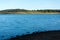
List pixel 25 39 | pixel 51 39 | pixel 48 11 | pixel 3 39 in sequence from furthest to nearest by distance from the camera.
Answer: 1. pixel 48 11
2. pixel 3 39
3. pixel 25 39
4. pixel 51 39

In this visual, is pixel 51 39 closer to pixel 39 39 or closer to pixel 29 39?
pixel 39 39

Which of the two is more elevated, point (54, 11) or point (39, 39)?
point (39, 39)

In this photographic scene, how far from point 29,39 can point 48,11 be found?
6879 inches

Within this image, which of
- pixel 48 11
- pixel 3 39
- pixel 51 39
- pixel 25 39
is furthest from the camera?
pixel 48 11

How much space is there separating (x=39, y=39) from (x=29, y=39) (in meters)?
1.47

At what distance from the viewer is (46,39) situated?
72.8ft

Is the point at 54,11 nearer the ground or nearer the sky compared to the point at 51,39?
nearer the ground

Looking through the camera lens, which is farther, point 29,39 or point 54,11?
point 54,11

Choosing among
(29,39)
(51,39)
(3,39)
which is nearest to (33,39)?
(29,39)

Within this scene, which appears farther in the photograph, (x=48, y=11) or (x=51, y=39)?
(x=48, y=11)

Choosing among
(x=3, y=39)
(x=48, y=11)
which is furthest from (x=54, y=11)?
(x=3, y=39)

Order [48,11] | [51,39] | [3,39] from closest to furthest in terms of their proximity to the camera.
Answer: [51,39] < [3,39] < [48,11]

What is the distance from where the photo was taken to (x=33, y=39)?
23250 millimetres

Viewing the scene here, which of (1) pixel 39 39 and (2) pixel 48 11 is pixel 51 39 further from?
(2) pixel 48 11
